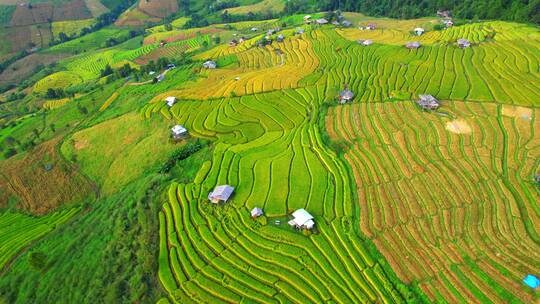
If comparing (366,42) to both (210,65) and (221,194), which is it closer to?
(210,65)

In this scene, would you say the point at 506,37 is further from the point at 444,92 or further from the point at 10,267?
the point at 10,267

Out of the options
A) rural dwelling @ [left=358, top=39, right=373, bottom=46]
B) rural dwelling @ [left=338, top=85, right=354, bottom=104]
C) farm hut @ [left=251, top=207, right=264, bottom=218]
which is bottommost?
farm hut @ [left=251, top=207, right=264, bottom=218]

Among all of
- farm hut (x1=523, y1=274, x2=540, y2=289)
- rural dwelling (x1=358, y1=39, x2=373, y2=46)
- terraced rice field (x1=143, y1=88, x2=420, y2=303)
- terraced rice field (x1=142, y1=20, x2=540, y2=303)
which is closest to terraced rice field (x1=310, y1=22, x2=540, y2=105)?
terraced rice field (x1=142, y1=20, x2=540, y2=303)

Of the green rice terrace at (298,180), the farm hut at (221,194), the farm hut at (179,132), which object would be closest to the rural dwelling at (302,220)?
the green rice terrace at (298,180)

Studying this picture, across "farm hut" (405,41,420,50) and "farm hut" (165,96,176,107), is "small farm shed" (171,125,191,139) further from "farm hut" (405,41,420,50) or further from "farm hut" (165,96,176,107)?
"farm hut" (405,41,420,50)

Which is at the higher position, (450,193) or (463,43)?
(463,43)

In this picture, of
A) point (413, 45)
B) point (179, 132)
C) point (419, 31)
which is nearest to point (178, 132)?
point (179, 132)
